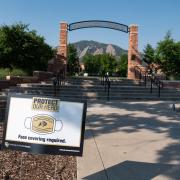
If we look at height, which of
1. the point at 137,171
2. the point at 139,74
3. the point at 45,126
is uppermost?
the point at 139,74

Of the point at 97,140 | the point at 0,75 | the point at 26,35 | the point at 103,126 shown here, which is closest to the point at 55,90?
the point at 0,75

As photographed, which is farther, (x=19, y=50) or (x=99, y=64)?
(x=99, y=64)

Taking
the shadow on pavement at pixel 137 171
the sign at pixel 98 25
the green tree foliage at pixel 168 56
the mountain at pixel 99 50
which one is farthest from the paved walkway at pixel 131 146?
the mountain at pixel 99 50

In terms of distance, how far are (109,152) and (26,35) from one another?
808 inches

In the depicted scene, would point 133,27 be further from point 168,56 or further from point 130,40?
point 168,56

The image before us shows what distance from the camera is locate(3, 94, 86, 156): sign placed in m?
5.23

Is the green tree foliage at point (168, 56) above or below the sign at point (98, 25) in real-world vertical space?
below

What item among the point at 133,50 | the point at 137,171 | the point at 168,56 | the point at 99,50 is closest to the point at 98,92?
the point at 133,50

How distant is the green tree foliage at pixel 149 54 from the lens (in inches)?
1445

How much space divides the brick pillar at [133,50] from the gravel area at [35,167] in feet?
59.5

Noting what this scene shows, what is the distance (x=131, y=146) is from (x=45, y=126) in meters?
2.99

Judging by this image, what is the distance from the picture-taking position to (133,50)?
2462cm

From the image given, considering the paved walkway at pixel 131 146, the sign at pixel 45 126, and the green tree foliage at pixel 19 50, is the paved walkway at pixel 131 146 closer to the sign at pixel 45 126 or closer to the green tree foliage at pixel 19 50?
the sign at pixel 45 126

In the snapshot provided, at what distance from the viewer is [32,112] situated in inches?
208
